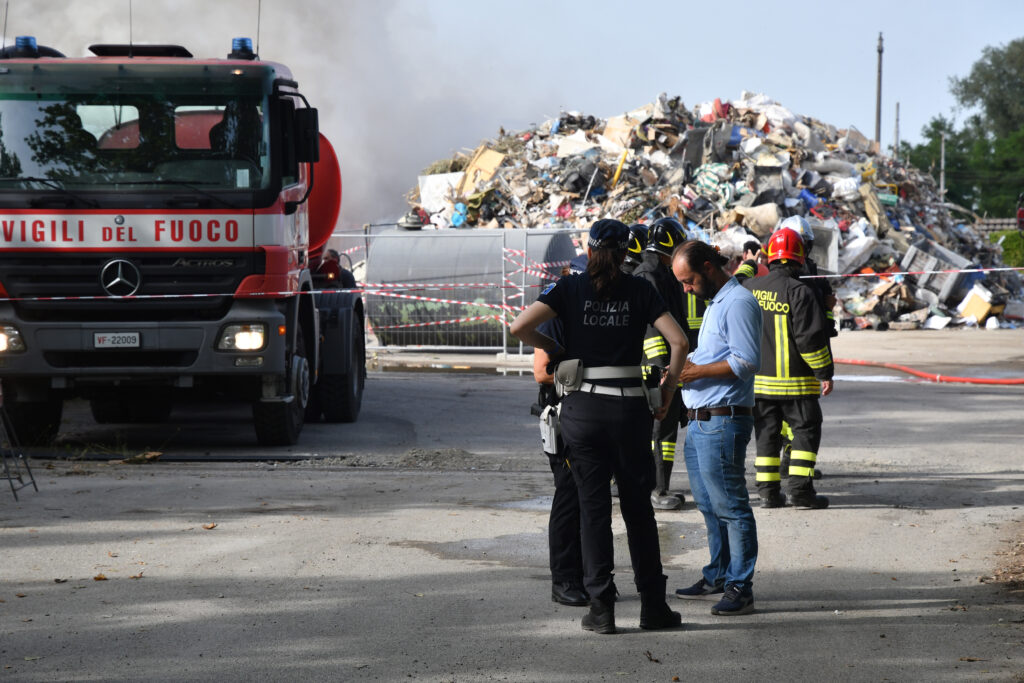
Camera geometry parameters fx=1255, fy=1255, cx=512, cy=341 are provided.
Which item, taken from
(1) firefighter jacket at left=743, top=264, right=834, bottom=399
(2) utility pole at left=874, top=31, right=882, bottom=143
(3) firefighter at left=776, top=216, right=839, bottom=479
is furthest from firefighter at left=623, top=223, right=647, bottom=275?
(2) utility pole at left=874, top=31, right=882, bottom=143

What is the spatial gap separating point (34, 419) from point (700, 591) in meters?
7.13

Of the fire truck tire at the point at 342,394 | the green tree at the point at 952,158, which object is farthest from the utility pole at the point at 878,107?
the fire truck tire at the point at 342,394

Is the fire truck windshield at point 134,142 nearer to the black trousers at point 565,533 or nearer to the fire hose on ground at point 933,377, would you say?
the black trousers at point 565,533

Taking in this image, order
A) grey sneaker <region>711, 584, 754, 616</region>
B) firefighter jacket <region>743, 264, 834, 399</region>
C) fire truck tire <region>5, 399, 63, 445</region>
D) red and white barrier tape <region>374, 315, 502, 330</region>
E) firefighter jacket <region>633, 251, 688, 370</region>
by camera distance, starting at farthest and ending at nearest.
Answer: red and white barrier tape <region>374, 315, 502, 330</region> < fire truck tire <region>5, 399, 63, 445</region> < firefighter jacket <region>743, 264, 834, 399</region> < firefighter jacket <region>633, 251, 688, 370</region> < grey sneaker <region>711, 584, 754, 616</region>

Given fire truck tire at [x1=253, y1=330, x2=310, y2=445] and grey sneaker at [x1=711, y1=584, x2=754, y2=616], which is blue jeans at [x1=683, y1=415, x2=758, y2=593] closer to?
grey sneaker at [x1=711, y1=584, x2=754, y2=616]

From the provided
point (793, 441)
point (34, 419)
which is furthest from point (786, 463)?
point (34, 419)

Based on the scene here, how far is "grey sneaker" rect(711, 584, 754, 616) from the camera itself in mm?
5477

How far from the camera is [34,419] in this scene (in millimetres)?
10867

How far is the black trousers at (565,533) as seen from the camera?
18.2 ft

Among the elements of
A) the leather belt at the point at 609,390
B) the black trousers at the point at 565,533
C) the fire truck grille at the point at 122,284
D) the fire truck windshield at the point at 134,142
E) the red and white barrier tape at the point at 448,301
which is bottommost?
the black trousers at the point at 565,533

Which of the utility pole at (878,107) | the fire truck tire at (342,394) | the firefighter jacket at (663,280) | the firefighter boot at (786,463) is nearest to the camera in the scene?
the firefighter jacket at (663,280)

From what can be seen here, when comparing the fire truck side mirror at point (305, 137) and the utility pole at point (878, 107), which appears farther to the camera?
the utility pole at point (878, 107)

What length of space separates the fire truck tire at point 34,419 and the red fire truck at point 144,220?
540 millimetres

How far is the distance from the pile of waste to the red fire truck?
1486 centimetres
